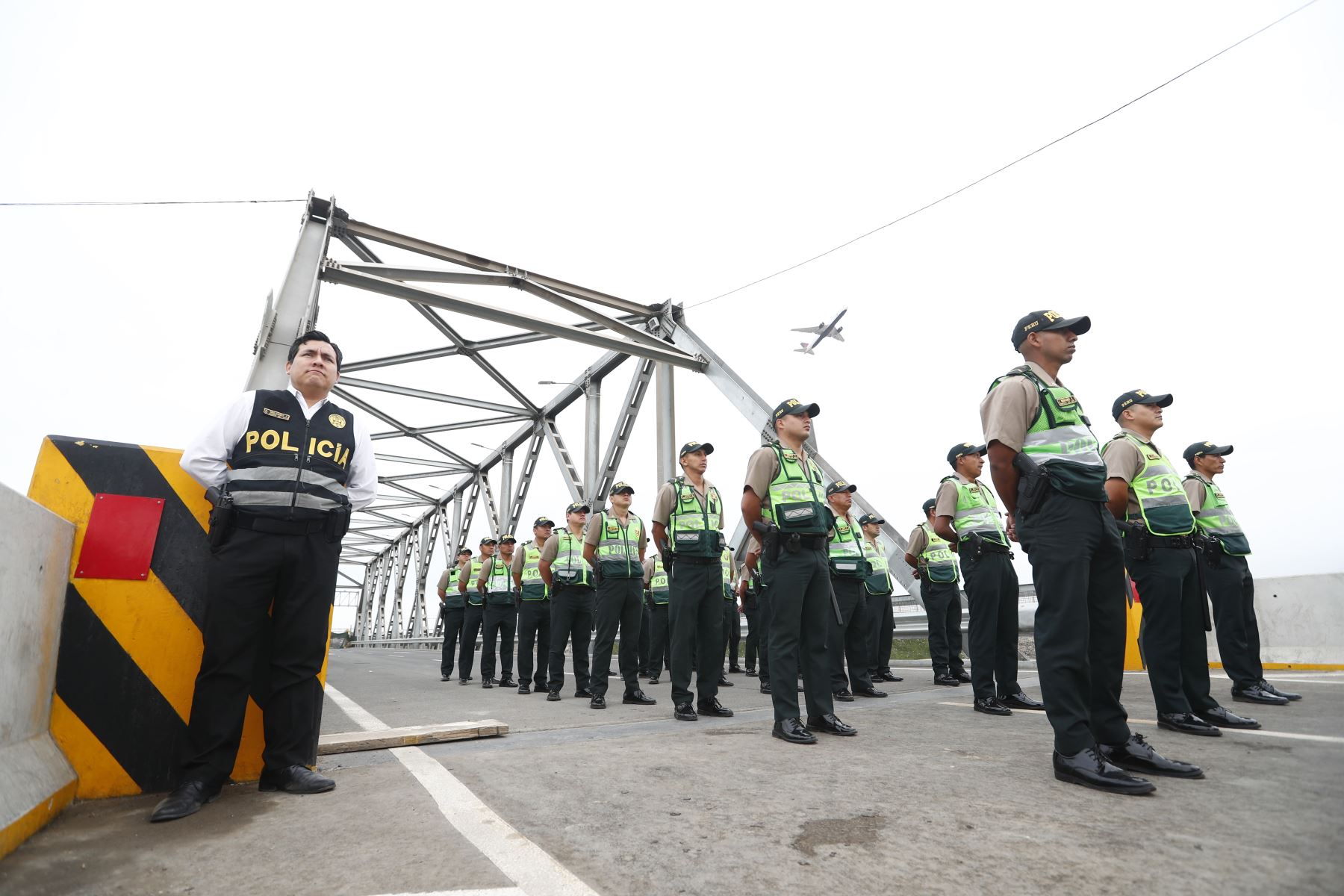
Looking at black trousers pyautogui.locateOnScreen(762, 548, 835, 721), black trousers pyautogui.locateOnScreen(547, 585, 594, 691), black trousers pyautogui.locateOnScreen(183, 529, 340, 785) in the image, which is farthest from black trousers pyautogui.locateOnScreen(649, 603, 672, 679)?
black trousers pyautogui.locateOnScreen(183, 529, 340, 785)

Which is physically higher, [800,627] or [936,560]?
[936,560]

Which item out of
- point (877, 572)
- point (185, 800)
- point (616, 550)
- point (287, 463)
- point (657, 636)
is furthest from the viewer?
point (657, 636)

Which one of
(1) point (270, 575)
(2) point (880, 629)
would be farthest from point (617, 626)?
(1) point (270, 575)

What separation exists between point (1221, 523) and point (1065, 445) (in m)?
3.07

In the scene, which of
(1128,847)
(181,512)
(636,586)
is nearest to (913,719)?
(1128,847)

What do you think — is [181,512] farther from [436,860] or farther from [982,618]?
[982,618]

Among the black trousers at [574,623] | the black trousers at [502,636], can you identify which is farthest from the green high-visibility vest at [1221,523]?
the black trousers at [502,636]

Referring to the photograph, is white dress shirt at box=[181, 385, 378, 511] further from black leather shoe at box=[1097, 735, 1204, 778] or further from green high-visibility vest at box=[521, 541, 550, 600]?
green high-visibility vest at box=[521, 541, 550, 600]

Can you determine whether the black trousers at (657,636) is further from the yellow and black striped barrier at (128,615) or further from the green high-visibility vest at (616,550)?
the yellow and black striped barrier at (128,615)

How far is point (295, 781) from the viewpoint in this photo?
2.61m

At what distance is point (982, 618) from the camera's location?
5172 mm

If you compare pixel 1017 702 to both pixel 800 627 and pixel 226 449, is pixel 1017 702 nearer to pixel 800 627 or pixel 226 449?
pixel 800 627

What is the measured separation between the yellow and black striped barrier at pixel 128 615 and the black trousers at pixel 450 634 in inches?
319

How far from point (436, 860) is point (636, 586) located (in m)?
4.96
